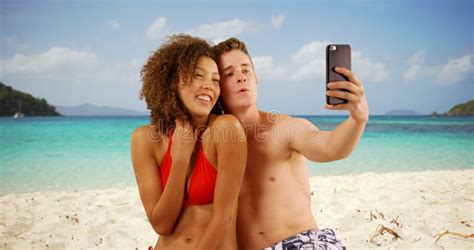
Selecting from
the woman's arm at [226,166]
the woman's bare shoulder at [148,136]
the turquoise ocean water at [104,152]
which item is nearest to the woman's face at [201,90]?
the woman's arm at [226,166]

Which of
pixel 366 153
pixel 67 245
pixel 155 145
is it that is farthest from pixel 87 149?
pixel 155 145

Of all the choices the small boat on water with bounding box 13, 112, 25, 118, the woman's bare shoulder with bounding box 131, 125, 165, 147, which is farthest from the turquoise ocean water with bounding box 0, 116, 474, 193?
the woman's bare shoulder with bounding box 131, 125, 165, 147

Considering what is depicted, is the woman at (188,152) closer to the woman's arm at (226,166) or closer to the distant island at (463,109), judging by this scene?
the woman's arm at (226,166)

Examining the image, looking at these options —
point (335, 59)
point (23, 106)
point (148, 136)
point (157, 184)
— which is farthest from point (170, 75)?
point (23, 106)

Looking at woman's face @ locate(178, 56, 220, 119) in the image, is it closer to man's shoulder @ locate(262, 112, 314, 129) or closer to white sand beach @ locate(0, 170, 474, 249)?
man's shoulder @ locate(262, 112, 314, 129)

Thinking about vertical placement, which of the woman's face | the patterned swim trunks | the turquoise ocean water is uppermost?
the woman's face

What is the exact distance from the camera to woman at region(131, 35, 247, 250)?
249cm

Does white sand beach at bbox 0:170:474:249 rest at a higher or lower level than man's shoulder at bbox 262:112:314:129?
lower

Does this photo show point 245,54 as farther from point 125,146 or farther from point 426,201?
point 125,146

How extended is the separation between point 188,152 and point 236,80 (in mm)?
525

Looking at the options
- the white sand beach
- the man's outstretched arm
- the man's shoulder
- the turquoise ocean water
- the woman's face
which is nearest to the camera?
the man's outstretched arm

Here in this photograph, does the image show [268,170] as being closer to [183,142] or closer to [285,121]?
[285,121]

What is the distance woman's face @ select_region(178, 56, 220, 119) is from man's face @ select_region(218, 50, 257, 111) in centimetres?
16

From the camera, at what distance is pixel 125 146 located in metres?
17.1
